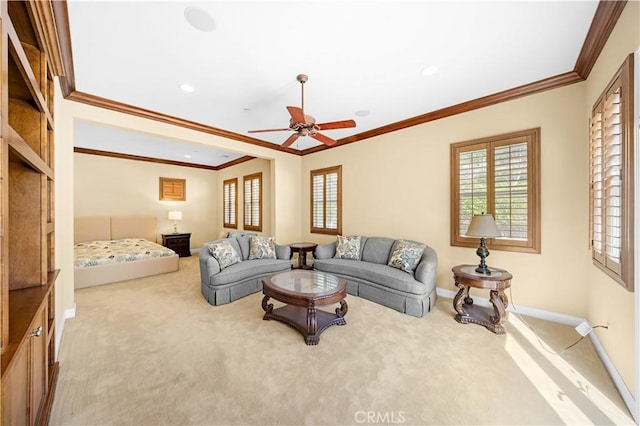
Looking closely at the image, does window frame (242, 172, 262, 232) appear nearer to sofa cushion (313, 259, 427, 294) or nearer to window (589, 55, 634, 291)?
sofa cushion (313, 259, 427, 294)

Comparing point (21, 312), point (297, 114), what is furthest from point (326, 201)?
point (21, 312)

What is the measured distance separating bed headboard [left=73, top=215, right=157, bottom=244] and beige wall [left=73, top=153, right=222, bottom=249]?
24 cm

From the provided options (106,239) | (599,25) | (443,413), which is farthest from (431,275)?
(106,239)

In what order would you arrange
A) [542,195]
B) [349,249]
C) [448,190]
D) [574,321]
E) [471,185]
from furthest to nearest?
1. [349,249]
2. [448,190]
3. [471,185]
4. [542,195]
5. [574,321]

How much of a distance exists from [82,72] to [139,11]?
4.77ft

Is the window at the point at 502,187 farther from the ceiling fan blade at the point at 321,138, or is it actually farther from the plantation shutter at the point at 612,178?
the ceiling fan blade at the point at 321,138

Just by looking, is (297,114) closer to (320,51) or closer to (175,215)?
(320,51)

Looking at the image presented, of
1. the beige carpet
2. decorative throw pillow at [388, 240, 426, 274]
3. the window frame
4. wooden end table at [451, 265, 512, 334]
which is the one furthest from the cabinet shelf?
the window frame

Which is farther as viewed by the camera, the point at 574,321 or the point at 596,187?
the point at 574,321

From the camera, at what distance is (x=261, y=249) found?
4582 millimetres

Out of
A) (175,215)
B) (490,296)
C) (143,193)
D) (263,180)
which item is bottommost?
(490,296)

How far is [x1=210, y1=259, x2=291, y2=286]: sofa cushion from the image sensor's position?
3596 mm

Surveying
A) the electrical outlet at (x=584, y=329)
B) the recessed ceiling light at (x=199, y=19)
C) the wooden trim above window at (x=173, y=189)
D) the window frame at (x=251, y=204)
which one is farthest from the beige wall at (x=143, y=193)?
the electrical outlet at (x=584, y=329)

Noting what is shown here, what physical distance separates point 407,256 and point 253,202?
14.9 feet
